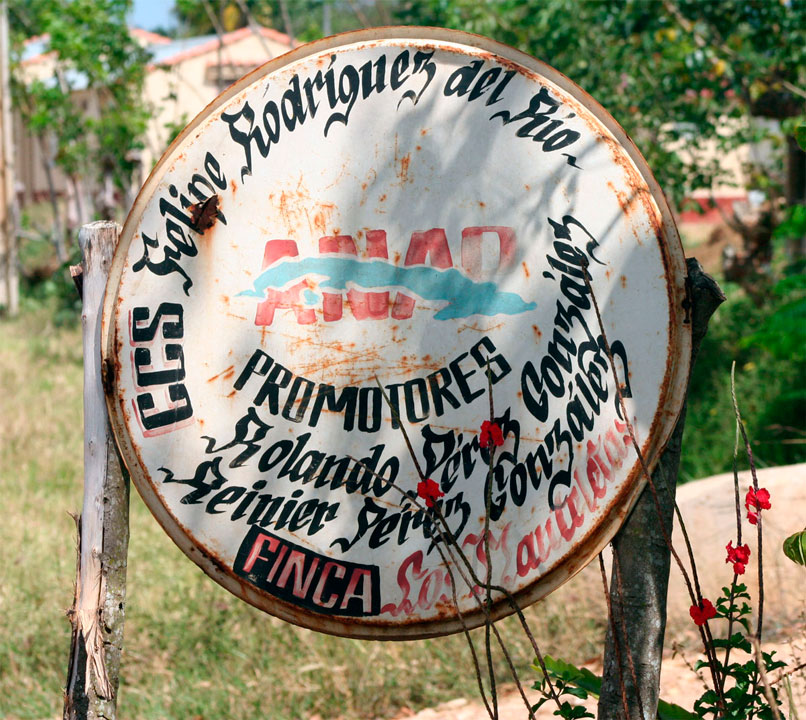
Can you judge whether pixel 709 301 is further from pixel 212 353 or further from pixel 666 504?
pixel 212 353

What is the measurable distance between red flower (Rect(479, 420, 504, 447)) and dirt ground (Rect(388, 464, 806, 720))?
5.47ft

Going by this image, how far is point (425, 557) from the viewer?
1.84m

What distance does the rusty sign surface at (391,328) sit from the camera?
182cm

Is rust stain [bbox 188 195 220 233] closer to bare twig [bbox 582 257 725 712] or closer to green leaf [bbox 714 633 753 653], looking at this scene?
bare twig [bbox 582 257 725 712]

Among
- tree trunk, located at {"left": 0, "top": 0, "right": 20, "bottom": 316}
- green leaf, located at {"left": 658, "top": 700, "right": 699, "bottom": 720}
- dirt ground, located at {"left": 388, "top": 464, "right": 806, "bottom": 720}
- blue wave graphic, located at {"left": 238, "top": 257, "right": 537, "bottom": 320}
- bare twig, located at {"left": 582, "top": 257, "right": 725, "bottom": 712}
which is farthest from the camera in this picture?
tree trunk, located at {"left": 0, "top": 0, "right": 20, "bottom": 316}

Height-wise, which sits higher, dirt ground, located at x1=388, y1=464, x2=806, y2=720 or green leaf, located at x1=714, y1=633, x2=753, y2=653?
green leaf, located at x1=714, y1=633, x2=753, y2=653

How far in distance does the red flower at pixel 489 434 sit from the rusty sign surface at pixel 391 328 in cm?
6

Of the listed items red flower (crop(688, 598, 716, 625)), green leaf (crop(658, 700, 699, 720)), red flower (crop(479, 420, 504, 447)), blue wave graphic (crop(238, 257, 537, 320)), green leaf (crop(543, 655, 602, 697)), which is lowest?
green leaf (crop(658, 700, 699, 720))

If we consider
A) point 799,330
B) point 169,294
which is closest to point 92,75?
point 799,330

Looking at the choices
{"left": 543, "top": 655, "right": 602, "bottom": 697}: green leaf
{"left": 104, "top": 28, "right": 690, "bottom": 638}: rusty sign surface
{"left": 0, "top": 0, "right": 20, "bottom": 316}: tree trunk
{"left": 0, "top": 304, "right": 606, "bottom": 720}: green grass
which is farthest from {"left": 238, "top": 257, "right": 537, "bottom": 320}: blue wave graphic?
{"left": 0, "top": 0, "right": 20, "bottom": 316}: tree trunk

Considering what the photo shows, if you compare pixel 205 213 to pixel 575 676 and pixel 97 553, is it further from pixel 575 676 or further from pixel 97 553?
pixel 575 676

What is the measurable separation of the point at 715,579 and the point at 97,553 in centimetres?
272

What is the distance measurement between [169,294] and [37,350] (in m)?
7.56

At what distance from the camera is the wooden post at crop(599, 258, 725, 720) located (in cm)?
193
